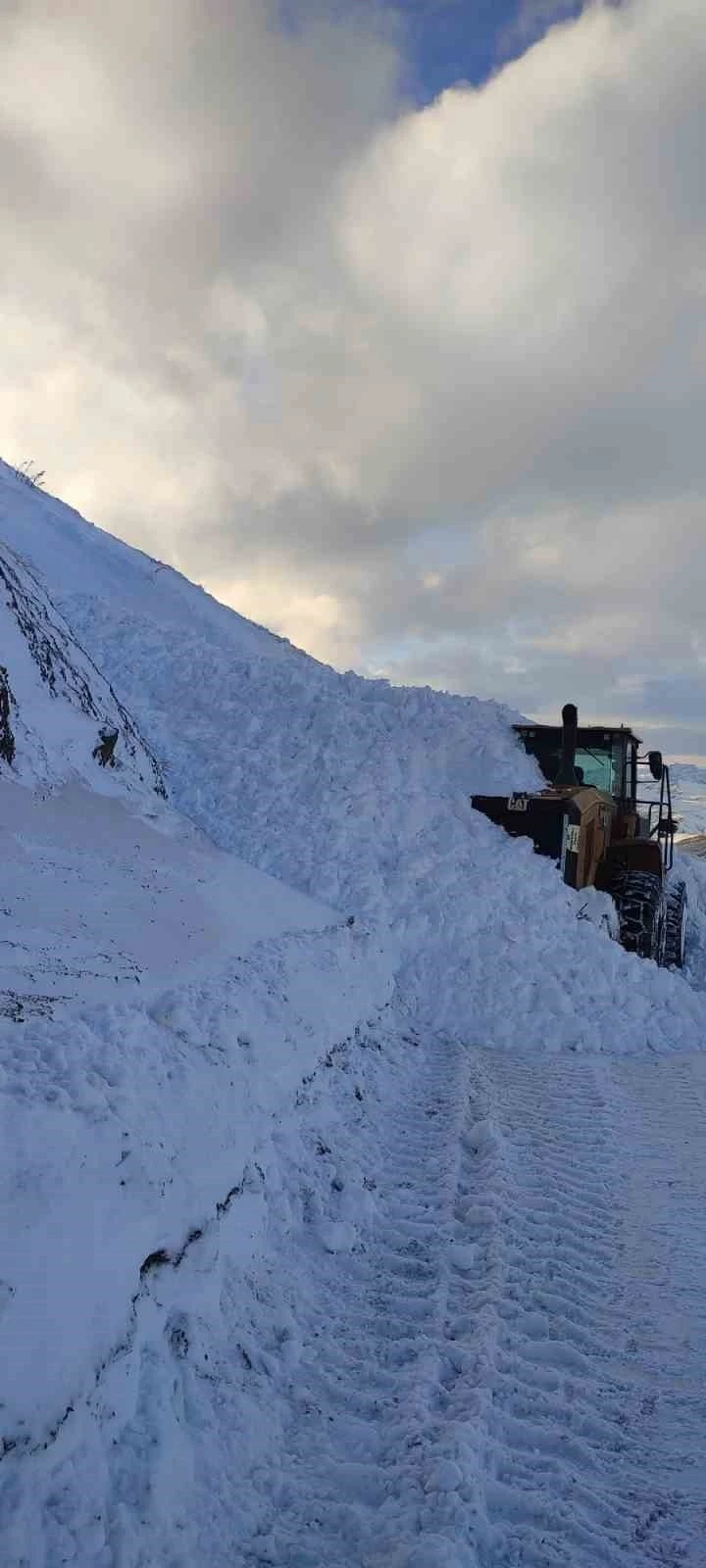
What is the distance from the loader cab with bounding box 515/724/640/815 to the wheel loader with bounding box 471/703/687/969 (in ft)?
0.04

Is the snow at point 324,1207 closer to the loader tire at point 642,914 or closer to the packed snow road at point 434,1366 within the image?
the packed snow road at point 434,1366

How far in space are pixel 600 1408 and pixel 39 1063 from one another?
2383 mm

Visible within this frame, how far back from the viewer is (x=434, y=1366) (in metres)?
3.62

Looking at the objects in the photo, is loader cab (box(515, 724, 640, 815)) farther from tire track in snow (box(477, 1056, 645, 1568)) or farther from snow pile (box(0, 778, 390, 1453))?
tire track in snow (box(477, 1056, 645, 1568))

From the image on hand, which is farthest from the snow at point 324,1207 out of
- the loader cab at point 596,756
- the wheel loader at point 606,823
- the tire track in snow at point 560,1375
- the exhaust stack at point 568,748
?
the loader cab at point 596,756

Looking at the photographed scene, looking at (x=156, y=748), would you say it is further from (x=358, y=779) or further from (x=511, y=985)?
(x=511, y=985)

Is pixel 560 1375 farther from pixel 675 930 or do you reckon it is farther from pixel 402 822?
pixel 675 930

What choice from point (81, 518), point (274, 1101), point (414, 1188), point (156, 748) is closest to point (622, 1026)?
point (414, 1188)

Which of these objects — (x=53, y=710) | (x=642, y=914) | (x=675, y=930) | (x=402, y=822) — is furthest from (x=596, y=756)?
(x=53, y=710)

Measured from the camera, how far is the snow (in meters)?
2.81

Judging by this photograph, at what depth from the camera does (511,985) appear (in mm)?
9078

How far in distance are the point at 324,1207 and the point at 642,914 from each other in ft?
24.2

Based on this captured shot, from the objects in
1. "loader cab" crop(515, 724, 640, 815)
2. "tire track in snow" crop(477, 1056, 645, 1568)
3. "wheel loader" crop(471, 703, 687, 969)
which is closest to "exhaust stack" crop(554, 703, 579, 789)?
"wheel loader" crop(471, 703, 687, 969)

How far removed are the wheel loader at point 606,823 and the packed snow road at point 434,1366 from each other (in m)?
5.21
